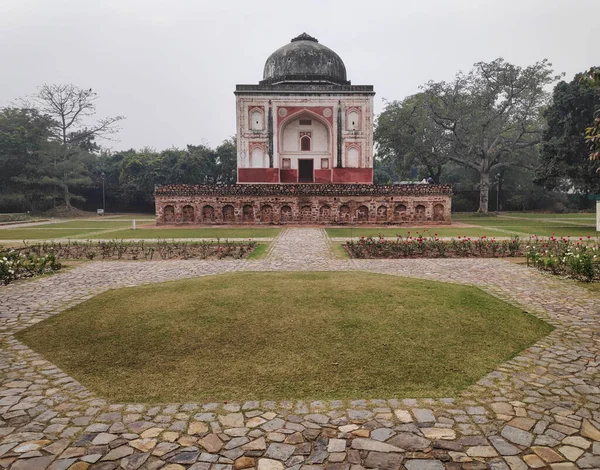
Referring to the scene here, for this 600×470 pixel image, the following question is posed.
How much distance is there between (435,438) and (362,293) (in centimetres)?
423

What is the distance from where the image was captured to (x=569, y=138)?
21.6 metres

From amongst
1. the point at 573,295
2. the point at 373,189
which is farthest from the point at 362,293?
the point at 373,189

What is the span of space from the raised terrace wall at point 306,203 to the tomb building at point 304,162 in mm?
63

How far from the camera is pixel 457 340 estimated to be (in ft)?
17.2

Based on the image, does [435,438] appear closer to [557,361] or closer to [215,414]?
[215,414]

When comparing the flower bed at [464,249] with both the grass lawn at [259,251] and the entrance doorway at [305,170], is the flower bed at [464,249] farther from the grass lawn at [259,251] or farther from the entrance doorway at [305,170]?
the entrance doorway at [305,170]

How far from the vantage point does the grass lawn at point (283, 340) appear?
4.12 m

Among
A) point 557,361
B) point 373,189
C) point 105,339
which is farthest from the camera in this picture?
point 373,189

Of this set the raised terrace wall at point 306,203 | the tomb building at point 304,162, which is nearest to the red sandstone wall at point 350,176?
the tomb building at point 304,162

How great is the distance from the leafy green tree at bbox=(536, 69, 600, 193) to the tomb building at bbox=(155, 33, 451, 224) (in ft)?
19.9

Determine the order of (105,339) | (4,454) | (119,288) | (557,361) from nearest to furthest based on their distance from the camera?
(4,454) → (557,361) → (105,339) → (119,288)

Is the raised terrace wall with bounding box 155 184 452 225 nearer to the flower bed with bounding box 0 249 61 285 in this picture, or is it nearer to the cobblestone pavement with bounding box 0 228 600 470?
the flower bed with bounding box 0 249 61 285

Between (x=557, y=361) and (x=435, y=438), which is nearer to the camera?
(x=435, y=438)

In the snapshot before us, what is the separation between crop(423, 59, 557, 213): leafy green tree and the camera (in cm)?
3044
